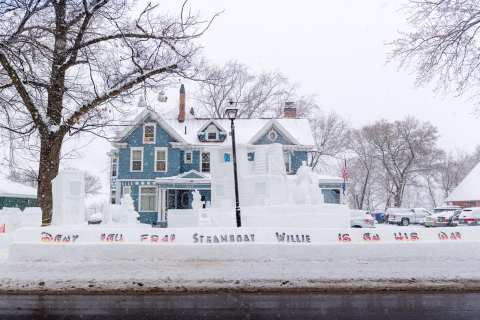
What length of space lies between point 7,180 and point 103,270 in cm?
3558

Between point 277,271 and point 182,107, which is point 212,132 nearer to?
point 182,107

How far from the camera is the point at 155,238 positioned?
532 inches

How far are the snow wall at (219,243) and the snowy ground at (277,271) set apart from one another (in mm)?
38

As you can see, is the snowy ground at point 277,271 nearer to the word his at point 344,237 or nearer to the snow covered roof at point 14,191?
the word his at point 344,237

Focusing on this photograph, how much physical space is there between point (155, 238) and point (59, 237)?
8.94 feet

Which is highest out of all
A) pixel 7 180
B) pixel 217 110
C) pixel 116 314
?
pixel 217 110

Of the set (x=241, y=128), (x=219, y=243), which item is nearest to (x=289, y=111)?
(x=241, y=128)

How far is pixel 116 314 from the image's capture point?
775 cm

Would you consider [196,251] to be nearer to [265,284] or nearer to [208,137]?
[265,284]

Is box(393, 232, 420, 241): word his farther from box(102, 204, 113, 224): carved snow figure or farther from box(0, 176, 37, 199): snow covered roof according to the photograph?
box(0, 176, 37, 199): snow covered roof

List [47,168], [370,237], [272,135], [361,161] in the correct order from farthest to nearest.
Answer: [361,161], [272,135], [47,168], [370,237]

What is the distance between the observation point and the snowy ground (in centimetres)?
1035

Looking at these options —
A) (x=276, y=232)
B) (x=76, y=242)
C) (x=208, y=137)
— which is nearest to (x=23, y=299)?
(x=76, y=242)

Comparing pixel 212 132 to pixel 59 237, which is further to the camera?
pixel 212 132
